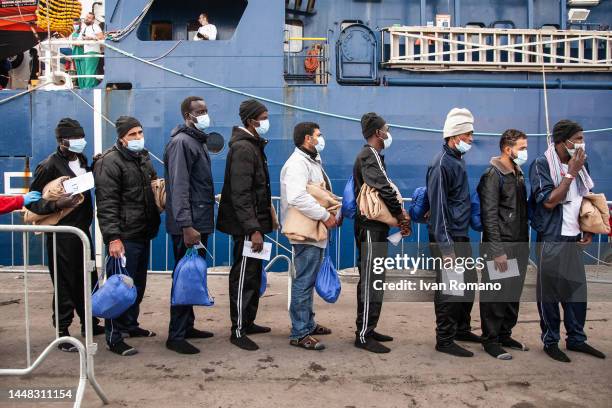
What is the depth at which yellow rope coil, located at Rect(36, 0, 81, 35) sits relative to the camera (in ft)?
28.5

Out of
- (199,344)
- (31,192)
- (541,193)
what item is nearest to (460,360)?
(541,193)

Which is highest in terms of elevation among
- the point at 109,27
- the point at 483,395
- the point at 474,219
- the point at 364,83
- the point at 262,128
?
the point at 109,27

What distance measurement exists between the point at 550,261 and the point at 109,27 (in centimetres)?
707

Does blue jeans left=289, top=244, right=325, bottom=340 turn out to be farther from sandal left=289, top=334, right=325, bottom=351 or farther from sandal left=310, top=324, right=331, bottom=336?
sandal left=310, top=324, right=331, bottom=336

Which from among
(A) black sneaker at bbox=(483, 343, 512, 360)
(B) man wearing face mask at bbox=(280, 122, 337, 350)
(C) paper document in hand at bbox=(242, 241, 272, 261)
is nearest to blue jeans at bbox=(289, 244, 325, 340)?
(B) man wearing face mask at bbox=(280, 122, 337, 350)

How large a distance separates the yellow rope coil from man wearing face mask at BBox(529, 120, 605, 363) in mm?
7255

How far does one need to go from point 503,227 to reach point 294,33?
5.86 metres

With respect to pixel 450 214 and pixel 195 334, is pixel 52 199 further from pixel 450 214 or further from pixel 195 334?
pixel 450 214

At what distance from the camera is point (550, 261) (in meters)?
4.45

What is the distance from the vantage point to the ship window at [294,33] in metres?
9.16

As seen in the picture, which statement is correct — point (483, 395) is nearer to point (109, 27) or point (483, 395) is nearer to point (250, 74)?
point (250, 74)

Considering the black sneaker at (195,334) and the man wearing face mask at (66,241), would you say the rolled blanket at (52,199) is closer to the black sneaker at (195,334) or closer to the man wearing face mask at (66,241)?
the man wearing face mask at (66,241)

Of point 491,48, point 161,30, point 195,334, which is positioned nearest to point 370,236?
point 195,334

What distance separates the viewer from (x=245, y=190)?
171 inches
